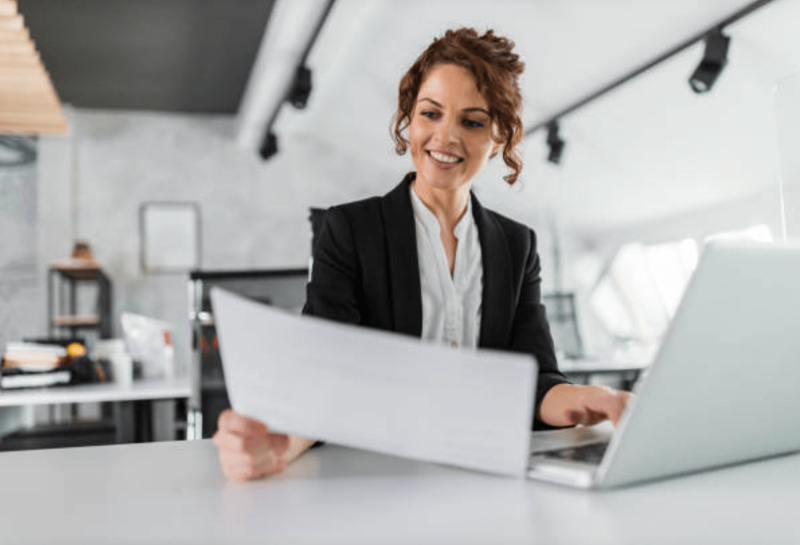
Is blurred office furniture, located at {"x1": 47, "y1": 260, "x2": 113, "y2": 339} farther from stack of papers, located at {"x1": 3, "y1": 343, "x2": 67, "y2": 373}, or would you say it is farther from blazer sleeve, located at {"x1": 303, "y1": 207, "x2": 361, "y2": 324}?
blazer sleeve, located at {"x1": 303, "y1": 207, "x2": 361, "y2": 324}

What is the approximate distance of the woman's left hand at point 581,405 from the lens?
0.85 m

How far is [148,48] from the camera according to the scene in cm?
563

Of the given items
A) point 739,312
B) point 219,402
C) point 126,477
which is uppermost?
point 739,312

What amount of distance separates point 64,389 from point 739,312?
354cm

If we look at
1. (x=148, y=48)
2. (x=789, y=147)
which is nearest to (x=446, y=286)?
(x=789, y=147)

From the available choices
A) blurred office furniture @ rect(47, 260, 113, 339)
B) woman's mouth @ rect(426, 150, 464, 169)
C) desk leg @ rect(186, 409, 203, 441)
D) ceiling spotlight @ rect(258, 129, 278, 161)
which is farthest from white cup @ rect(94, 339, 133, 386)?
ceiling spotlight @ rect(258, 129, 278, 161)

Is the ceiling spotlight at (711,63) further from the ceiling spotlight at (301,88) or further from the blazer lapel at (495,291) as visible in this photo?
the blazer lapel at (495,291)

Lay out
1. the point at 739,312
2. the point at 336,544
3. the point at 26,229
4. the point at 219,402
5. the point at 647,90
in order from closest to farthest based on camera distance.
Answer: the point at 336,544, the point at 739,312, the point at 219,402, the point at 647,90, the point at 26,229

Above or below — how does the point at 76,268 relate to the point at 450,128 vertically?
below

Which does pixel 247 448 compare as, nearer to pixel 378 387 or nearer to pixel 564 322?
pixel 378 387

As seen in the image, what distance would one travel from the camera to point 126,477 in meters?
0.76

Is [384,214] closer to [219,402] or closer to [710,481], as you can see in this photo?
[710,481]

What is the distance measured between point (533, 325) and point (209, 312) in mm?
2515

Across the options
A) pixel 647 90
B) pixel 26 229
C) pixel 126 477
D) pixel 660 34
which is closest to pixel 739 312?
pixel 126 477
